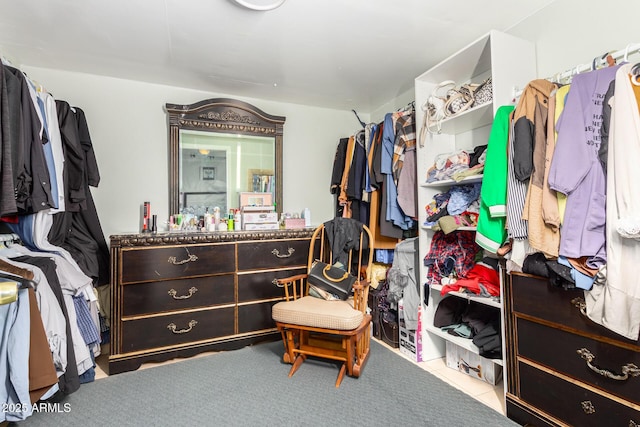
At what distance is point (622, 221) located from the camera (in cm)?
124

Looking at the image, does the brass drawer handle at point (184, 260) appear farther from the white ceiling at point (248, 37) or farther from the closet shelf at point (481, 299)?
the closet shelf at point (481, 299)

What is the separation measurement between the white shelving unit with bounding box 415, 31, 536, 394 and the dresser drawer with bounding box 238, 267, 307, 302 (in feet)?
3.68

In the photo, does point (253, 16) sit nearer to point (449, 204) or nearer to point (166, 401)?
point (449, 204)

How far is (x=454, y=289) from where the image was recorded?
6.97ft

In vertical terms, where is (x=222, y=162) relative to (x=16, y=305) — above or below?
above

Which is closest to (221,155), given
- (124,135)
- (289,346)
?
(124,135)

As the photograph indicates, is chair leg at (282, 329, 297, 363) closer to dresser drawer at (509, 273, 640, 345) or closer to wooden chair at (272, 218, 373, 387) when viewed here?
wooden chair at (272, 218, 373, 387)

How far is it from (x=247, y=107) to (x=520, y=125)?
7.78ft

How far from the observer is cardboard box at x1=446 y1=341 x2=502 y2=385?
2.07 metres

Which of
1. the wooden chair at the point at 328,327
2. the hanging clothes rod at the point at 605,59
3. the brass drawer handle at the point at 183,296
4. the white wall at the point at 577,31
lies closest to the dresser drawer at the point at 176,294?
the brass drawer handle at the point at 183,296

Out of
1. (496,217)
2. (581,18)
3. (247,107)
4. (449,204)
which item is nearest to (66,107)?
(247,107)

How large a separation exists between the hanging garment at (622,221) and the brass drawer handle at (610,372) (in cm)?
14

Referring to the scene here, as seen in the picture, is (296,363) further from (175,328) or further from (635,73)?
(635,73)

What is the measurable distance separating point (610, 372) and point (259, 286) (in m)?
2.11
